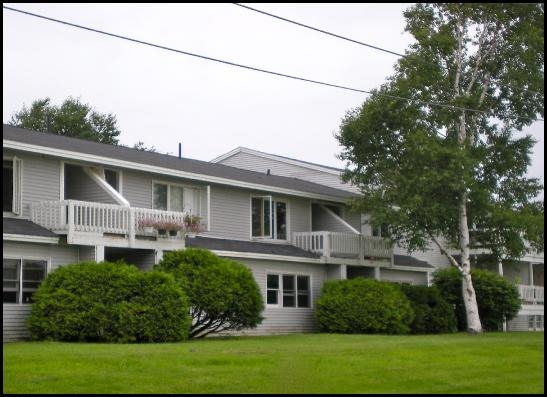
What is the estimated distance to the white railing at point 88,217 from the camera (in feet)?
99.6

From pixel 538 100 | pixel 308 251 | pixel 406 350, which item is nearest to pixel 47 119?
pixel 308 251

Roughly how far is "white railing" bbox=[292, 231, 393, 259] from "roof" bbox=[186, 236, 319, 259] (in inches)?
15.3

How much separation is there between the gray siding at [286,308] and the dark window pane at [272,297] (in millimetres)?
317

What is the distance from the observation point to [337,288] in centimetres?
3788

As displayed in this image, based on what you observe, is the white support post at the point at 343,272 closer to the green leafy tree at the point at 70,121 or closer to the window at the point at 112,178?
the window at the point at 112,178

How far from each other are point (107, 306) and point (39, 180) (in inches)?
230

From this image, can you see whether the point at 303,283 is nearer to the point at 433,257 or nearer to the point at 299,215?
the point at 299,215

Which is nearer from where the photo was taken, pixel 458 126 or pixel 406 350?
pixel 406 350

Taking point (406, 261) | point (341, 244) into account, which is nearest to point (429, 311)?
point (341, 244)

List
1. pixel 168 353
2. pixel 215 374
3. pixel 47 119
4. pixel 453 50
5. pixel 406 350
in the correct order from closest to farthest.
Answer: pixel 215 374 < pixel 168 353 < pixel 406 350 < pixel 453 50 < pixel 47 119

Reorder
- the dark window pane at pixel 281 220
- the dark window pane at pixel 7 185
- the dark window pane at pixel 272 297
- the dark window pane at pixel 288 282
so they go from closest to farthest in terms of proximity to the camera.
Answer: the dark window pane at pixel 7 185 → the dark window pane at pixel 272 297 → the dark window pane at pixel 288 282 → the dark window pane at pixel 281 220

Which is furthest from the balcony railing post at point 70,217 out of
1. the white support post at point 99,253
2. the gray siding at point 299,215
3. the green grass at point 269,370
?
the gray siding at point 299,215

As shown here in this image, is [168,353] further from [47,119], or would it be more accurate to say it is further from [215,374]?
[47,119]

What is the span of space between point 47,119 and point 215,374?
5084cm
